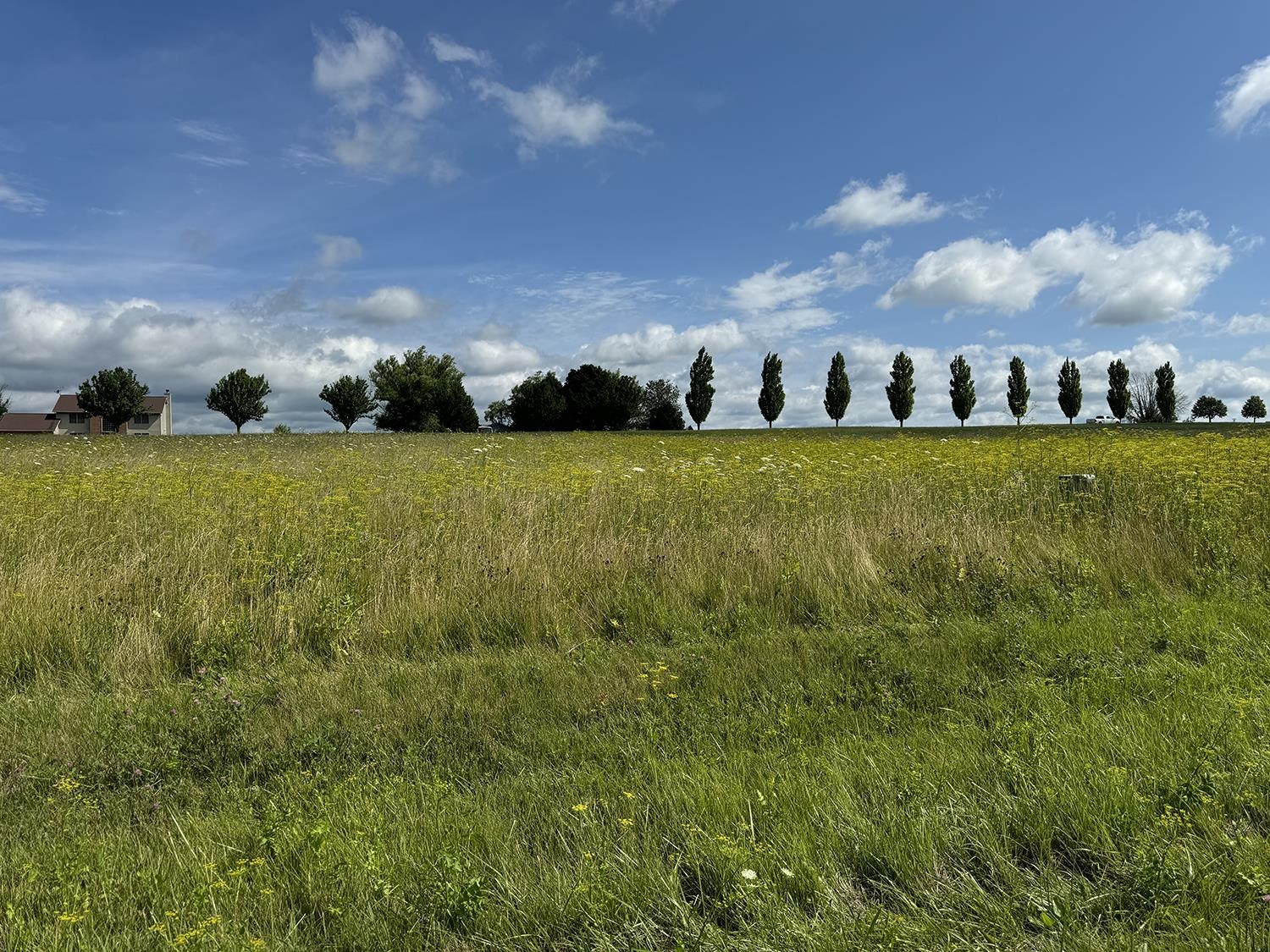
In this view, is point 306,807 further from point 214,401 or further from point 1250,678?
point 214,401

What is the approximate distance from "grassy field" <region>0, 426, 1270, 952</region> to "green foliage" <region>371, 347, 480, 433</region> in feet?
207

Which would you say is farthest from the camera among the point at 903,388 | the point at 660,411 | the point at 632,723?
the point at 660,411

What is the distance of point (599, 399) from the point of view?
78.1 m

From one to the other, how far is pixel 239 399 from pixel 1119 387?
8534 centimetres

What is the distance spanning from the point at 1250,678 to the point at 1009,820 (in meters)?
2.49

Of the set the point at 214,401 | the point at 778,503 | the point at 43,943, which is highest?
the point at 214,401

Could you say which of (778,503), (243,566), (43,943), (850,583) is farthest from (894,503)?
(43,943)

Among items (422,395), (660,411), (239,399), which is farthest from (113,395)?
(660,411)

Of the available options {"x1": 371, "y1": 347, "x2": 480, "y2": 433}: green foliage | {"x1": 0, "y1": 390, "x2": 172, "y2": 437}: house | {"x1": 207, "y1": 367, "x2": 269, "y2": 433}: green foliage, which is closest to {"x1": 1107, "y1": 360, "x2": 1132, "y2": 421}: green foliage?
{"x1": 371, "y1": 347, "x2": 480, "y2": 433}: green foliage

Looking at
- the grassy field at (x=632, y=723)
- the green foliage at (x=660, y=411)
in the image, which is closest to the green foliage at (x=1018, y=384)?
the green foliage at (x=660, y=411)

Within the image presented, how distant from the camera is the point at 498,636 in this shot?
5930mm

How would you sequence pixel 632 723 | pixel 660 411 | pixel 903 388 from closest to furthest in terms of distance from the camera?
pixel 632 723, pixel 903 388, pixel 660 411

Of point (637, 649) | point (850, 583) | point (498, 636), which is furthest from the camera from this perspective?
point (850, 583)

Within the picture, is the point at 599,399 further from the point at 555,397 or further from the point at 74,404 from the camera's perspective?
the point at 74,404
